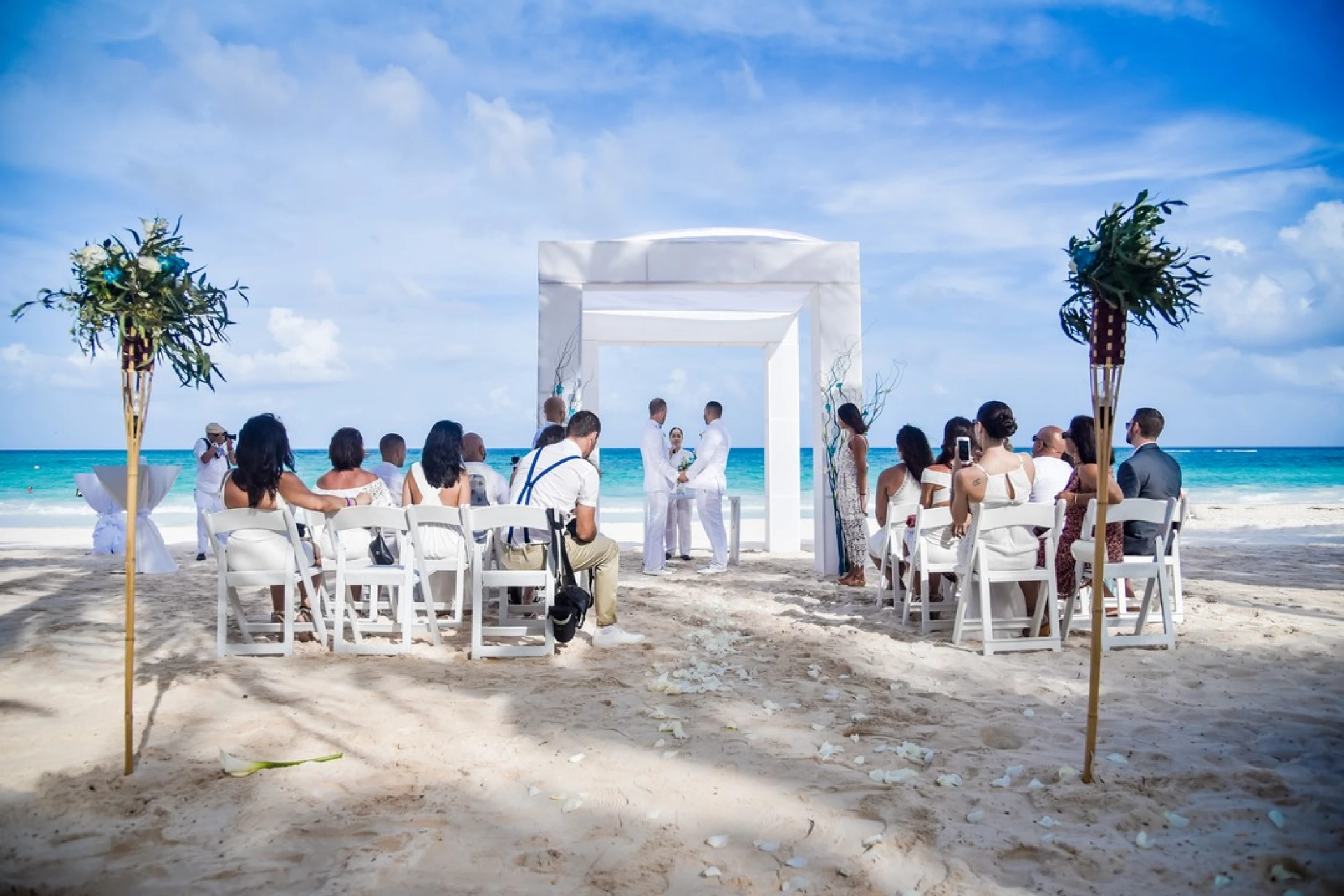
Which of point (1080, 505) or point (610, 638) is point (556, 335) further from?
Result: point (1080, 505)

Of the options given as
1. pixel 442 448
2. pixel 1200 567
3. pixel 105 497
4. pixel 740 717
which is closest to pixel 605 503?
pixel 105 497

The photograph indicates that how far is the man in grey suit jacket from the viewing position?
6293 millimetres

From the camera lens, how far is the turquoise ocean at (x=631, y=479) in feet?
81.2

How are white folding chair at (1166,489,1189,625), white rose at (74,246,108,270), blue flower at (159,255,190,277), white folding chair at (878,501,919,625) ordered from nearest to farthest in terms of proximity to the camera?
white rose at (74,246,108,270) < blue flower at (159,255,190,277) < white folding chair at (1166,489,1189,625) < white folding chair at (878,501,919,625)

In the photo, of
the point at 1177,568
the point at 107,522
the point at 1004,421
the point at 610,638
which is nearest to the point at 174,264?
the point at 610,638

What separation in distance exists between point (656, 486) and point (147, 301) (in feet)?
22.5

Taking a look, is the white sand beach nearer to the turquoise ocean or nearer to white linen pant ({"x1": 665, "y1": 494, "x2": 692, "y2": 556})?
white linen pant ({"x1": 665, "y1": 494, "x2": 692, "y2": 556})

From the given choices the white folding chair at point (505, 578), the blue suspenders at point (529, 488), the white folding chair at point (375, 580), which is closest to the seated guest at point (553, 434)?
the blue suspenders at point (529, 488)

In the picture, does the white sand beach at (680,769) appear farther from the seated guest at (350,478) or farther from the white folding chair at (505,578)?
the seated guest at (350,478)

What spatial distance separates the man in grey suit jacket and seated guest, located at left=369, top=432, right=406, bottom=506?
18.0 feet

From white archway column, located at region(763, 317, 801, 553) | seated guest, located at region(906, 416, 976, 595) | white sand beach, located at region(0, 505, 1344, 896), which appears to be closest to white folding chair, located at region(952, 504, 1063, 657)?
white sand beach, located at region(0, 505, 1344, 896)

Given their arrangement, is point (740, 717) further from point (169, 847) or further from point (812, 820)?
point (169, 847)

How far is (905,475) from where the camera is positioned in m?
7.51

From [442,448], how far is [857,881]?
4.29m
